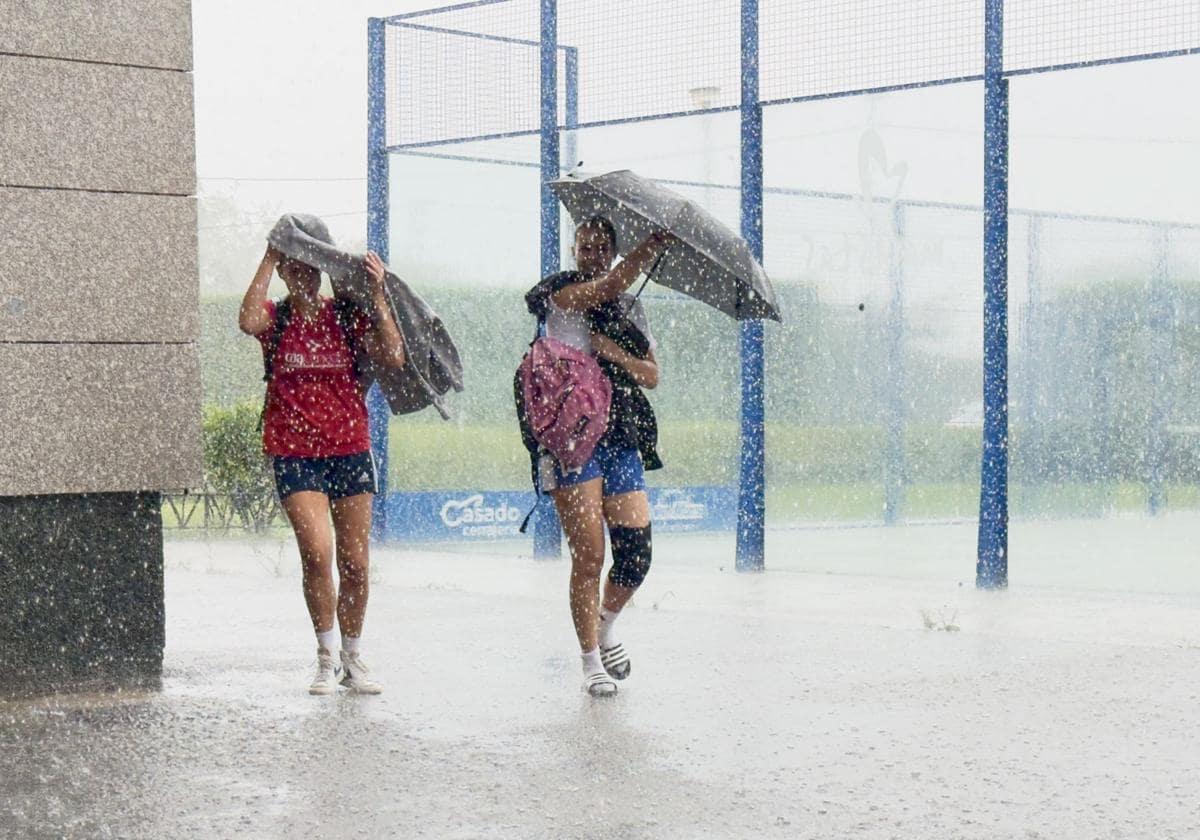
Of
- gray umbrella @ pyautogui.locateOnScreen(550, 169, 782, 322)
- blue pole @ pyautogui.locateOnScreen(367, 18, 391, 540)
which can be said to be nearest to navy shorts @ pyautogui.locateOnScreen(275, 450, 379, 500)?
gray umbrella @ pyautogui.locateOnScreen(550, 169, 782, 322)

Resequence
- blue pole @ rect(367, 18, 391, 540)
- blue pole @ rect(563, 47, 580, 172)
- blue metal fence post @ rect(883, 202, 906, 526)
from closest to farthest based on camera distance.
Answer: blue metal fence post @ rect(883, 202, 906, 526)
blue pole @ rect(563, 47, 580, 172)
blue pole @ rect(367, 18, 391, 540)

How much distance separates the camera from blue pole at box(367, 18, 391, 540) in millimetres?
15961

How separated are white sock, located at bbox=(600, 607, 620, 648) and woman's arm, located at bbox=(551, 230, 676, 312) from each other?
3.77 ft

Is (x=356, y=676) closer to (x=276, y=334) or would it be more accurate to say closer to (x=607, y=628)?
(x=607, y=628)

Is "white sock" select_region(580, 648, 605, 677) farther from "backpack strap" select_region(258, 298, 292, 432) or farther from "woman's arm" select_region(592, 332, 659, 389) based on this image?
"backpack strap" select_region(258, 298, 292, 432)

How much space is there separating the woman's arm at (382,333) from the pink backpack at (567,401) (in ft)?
1.67

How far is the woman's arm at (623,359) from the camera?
7.99m

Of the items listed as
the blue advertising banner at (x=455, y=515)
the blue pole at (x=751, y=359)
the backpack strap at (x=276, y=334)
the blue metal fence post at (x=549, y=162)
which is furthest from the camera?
the blue advertising banner at (x=455, y=515)

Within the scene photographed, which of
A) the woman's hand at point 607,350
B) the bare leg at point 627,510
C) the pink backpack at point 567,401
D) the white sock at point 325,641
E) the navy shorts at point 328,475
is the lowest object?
the white sock at point 325,641

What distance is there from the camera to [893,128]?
12.9 metres

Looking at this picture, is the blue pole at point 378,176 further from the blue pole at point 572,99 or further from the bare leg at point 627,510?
the bare leg at point 627,510

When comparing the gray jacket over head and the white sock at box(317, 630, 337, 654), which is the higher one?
the gray jacket over head

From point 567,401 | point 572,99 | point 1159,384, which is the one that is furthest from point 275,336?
point 572,99

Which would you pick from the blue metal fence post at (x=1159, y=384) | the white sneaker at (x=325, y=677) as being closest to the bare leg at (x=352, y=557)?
the white sneaker at (x=325, y=677)
